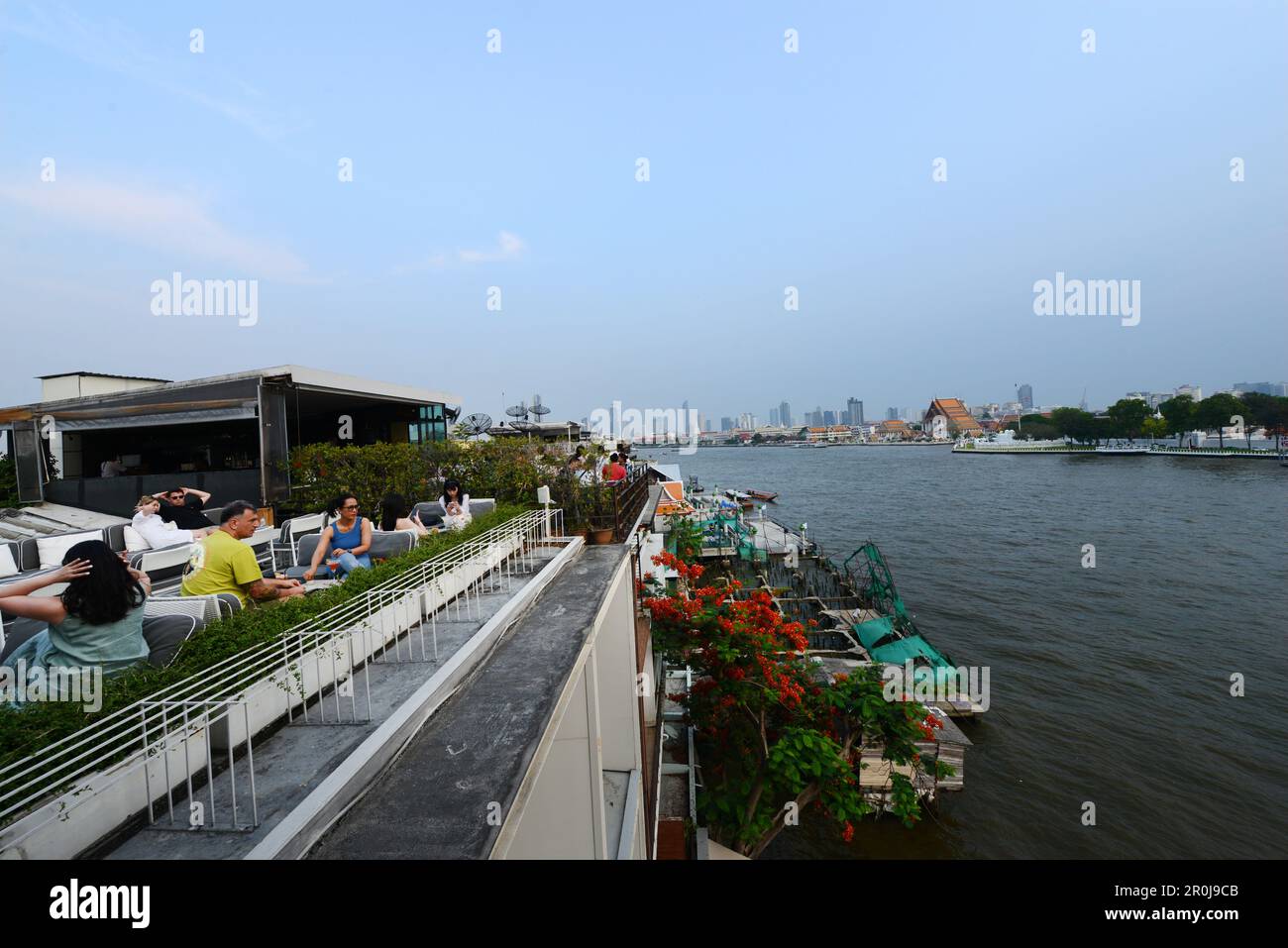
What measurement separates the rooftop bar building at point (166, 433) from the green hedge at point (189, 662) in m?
6.53

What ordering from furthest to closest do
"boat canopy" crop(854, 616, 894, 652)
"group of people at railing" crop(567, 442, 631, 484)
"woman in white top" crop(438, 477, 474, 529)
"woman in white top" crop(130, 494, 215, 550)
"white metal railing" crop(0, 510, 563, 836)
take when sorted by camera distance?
"boat canopy" crop(854, 616, 894, 652) < "group of people at railing" crop(567, 442, 631, 484) < "woman in white top" crop(438, 477, 474, 529) < "woman in white top" crop(130, 494, 215, 550) < "white metal railing" crop(0, 510, 563, 836)

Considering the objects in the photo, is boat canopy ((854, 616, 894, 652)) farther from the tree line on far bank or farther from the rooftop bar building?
the tree line on far bank

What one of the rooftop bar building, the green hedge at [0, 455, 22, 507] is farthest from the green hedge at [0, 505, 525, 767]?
the green hedge at [0, 455, 22, 507]

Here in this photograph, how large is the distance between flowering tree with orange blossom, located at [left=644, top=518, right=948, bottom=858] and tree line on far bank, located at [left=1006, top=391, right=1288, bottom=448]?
106m

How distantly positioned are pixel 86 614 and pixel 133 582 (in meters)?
0.24

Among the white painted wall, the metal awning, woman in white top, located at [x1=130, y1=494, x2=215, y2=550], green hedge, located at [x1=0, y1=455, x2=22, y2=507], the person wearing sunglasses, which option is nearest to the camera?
the white painted wall

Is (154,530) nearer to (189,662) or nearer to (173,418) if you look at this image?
(173,418)

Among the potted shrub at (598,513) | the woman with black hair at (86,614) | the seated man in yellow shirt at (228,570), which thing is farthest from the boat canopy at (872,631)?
the woman with black hair at (86,614)

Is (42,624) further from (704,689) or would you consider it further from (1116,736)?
(1116,736)

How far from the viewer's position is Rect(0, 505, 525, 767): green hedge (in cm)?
239
